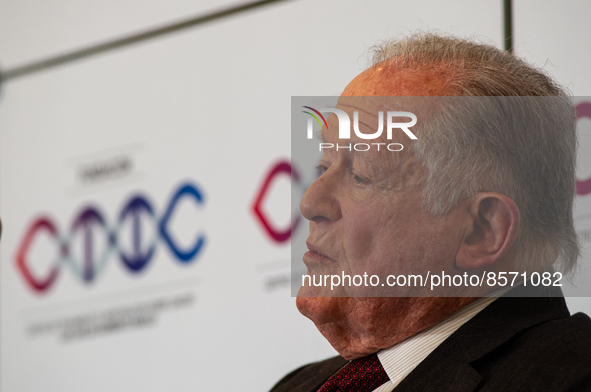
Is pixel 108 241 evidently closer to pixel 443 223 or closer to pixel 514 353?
pixel 443 223

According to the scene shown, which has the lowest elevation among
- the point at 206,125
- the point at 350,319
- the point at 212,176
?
the point at 350,319

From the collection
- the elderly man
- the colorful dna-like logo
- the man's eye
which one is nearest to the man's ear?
the elderly man

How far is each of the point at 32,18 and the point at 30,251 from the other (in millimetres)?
904

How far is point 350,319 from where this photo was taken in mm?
1063

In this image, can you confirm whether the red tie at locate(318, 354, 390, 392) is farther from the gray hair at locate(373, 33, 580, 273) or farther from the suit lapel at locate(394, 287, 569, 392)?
the gray hair at locate(373, 33, 580, 273)

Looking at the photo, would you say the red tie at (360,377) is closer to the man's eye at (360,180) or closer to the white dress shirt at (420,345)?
the white dress shirt at (420,345)

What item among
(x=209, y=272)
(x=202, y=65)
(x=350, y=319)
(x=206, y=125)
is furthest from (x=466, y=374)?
(x=202, y=65)

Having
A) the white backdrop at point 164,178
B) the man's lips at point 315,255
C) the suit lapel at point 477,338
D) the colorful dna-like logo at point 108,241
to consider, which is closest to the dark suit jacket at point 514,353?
the suit lapel at point 477,338

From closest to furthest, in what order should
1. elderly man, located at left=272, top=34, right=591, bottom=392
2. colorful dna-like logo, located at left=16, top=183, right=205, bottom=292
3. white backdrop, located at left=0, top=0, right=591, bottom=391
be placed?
elderly man, located at left=272, top=34, right=591, bottom=392 → white backdrop, located at left=0, top=0, right=591, bottom=391 → colorful dna-like logo, located at left=16, top=183, right=205, bottom=292

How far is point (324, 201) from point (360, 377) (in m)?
0.30

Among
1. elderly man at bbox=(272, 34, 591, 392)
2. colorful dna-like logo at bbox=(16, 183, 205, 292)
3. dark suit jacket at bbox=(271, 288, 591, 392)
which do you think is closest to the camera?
dark suit jacket at bbox=(271, 288, 591, 392)

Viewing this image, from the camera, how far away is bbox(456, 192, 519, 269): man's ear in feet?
3.35

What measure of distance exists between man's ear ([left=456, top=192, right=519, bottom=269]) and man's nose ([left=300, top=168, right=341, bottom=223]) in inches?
8.6

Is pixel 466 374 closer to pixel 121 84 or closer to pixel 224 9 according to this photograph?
pixel 224 9
